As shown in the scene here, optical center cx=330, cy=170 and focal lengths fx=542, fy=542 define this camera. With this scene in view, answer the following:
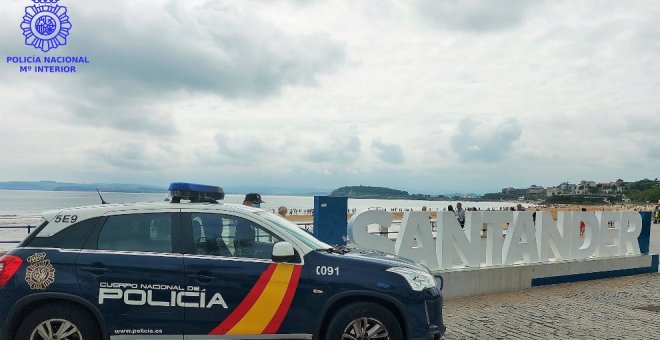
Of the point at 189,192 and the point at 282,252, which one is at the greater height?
the point at 189,192

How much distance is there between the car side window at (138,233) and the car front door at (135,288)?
0.08ft

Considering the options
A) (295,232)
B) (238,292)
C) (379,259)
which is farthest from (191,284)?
(379,259)

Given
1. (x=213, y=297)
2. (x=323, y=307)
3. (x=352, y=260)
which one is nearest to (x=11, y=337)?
(x=213, y=297)

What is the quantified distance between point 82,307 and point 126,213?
94 centimetres

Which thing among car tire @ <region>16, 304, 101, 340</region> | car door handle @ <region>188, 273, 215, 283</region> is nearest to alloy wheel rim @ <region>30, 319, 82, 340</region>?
car tire @ <region>16, 304, 101, 340</region>

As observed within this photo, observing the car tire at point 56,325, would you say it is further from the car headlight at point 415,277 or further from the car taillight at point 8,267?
the car headlight at point 415,277

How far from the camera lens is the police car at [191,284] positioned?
4934 millimetres

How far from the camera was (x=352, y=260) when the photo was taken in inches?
209

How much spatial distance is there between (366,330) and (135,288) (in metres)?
2.18

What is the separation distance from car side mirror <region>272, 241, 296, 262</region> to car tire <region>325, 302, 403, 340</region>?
72cm

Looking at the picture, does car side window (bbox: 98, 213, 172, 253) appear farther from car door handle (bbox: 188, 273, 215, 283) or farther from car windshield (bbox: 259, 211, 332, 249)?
car windshield (bbox: 259, 211, 332, 249)

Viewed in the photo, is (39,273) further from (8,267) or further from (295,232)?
(295,232)

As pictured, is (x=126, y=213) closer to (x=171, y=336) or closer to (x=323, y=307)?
(x=171, y=336)

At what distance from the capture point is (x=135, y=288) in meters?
4.98
